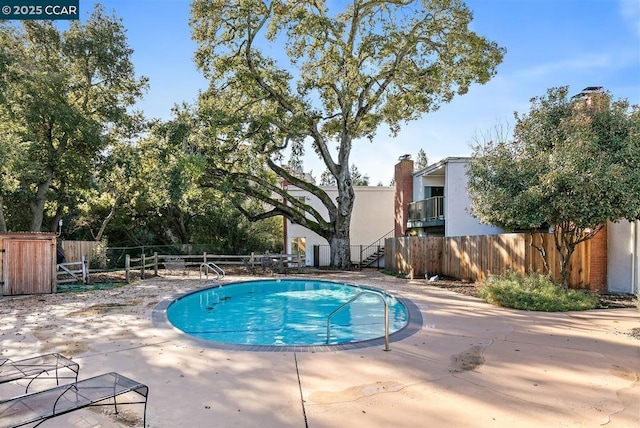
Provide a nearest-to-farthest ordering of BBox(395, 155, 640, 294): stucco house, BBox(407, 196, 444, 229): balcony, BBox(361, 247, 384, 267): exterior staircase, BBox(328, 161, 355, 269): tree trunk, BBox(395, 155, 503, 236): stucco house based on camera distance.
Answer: BBox(395, 155, 640, 294): stucco house → BBox(395, 155, 503, 236): stucco house → BBox(407, 196, 444, 229): balcony → BBox(328, 161, 355, 269): tree trunk → BBox(361, 247, 384, 267): exterior staircase

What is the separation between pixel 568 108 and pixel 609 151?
5.33ft

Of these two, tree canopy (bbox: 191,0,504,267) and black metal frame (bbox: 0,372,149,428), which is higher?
tree canopy (bbox: 191,0,504,267)

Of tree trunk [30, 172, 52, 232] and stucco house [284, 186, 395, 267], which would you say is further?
stucco house [284, 186, 395, 267]

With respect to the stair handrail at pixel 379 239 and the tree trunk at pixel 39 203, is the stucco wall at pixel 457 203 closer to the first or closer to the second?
the stair handrail at pixel 379 239

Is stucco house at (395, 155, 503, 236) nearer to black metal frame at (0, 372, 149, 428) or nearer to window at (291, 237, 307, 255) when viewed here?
window at (291, 237, 307, 255)

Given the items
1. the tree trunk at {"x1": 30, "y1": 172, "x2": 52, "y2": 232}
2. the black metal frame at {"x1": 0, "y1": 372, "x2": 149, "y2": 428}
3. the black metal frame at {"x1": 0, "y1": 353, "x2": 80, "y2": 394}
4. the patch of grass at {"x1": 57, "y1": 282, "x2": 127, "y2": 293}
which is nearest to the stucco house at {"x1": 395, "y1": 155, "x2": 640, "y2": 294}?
the black metal frame at {"x1": 0, "y1": 372, "x2": 149, "y2": 428}

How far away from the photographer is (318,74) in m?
19.8

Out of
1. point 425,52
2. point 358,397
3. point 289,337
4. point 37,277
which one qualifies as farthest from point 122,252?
point 358,397

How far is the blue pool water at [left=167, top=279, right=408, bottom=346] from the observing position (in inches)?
323

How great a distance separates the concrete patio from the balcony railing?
1149 cm

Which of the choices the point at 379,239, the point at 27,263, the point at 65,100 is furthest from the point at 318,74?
the point at 27,263

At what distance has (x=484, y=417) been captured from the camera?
3.56 metres

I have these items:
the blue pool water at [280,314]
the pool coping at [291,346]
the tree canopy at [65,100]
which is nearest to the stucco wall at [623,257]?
the pool coping at [291,346]

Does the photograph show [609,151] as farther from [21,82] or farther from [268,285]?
[21,82]
